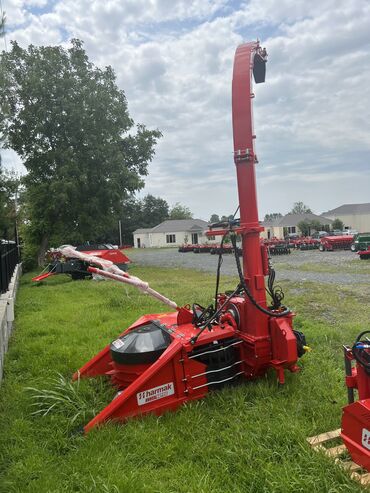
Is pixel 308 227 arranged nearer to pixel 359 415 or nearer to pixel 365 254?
pixel 365 254

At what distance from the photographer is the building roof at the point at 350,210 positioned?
227ft

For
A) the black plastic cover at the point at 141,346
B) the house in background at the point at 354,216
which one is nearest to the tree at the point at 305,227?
the house in background at the point at 354,216

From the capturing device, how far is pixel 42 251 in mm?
24500

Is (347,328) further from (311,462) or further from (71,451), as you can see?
(71,451)

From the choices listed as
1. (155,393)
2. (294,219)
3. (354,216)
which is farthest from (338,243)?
(354,216)

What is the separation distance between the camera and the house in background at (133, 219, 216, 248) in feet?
235

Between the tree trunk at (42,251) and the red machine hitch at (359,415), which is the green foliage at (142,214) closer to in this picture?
the tree trunk at (42,251)

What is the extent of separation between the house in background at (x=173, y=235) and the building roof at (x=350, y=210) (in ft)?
71.5

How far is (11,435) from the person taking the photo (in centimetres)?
375

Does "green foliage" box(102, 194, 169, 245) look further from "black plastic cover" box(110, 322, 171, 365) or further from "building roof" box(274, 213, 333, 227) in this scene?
"black plastic cover" box(110, 322, 171, 365)

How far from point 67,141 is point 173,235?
49.9 meters

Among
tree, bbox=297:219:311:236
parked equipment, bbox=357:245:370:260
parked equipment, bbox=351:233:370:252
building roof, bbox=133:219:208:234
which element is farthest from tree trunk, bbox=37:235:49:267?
building roof, bbox=133:219:208:234

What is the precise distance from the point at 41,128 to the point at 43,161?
5.55ft

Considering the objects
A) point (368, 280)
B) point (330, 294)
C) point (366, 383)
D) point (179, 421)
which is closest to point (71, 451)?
point (179, 421)
